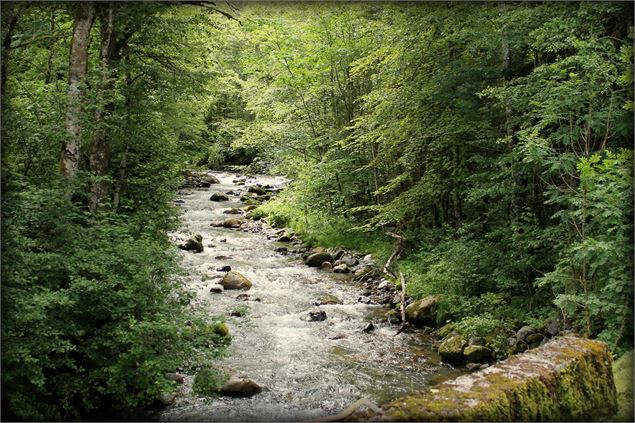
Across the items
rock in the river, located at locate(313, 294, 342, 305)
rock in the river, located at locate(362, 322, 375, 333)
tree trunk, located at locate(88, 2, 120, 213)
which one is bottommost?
rock in the river, located at locate(313, 294, 342, 305)

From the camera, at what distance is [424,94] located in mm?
9922

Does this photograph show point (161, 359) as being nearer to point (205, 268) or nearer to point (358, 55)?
point (205, 268)

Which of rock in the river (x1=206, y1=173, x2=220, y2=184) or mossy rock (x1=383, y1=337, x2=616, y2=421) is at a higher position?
mossy rock (x1=383, y1=337, x2=616, y2=421)

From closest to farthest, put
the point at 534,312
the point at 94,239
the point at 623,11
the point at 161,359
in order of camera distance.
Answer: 1. the point at 161,359
2. the point at 94,239
3. the point at 623,11
4. the point at 534,312

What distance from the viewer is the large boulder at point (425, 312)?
9.05 m

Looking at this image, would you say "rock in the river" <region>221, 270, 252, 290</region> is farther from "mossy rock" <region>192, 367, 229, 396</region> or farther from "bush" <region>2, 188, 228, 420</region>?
"mossy rock" <region>192, 367, 229, 396</region>

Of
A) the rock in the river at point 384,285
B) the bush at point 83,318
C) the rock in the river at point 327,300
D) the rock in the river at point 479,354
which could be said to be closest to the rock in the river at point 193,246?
the rock in the river at point 327,300

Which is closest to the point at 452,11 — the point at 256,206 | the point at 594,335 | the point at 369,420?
Result: the point at 594,335

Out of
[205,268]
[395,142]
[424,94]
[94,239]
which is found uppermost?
[424,94]

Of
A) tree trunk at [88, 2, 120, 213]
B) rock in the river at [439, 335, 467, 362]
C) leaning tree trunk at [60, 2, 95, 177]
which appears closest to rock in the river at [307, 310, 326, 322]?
rock in the river at [439, 335, 467, 362]

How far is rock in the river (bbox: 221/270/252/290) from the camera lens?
10867 mm

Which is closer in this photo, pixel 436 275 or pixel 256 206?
pixel 436 275

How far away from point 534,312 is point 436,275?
220 cm

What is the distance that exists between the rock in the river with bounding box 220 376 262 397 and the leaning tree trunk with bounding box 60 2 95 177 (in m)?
3.35
